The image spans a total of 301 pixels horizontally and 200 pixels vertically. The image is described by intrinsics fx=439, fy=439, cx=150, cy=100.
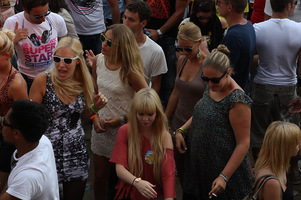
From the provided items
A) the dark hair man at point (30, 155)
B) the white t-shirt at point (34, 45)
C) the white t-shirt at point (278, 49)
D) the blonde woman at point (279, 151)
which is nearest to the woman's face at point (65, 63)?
the dark hair man at point (30, 155)

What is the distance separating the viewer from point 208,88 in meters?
3.74

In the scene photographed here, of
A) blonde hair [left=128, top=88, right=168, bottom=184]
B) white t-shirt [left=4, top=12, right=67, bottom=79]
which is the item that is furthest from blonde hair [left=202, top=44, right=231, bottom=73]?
white t-shirt [left=4, top=12, right=67, bottom=79]

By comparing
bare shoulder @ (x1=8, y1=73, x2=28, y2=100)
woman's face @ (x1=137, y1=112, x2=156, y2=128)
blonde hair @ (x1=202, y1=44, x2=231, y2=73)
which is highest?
blonde hair @ (x1=202, y1=44, x2=231, y2=73)

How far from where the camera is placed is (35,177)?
271 cm

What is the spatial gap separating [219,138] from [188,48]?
1.01 meters

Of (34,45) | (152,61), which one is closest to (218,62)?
(152,61)

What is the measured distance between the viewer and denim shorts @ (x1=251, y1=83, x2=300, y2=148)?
4922 millimetres

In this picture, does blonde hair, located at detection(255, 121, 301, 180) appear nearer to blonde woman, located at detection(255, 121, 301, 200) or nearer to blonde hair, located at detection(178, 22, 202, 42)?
blonde woman, located at detection(255, 121, 301, 200)

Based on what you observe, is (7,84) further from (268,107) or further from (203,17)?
(268,107)

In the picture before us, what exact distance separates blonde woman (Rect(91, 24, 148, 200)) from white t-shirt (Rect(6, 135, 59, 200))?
1217 mm

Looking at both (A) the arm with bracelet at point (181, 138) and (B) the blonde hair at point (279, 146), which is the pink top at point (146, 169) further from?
(B) the blonde hair at point (279, 146)

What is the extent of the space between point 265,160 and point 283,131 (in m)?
0.27

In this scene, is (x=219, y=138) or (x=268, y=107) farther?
(x=268, y=107)

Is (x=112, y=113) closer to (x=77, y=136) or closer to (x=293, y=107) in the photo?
(x=77, y=136)
